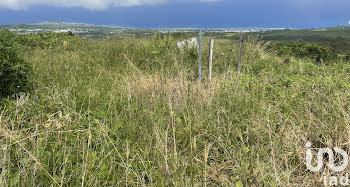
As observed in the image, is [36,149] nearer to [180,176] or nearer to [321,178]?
[180,176]

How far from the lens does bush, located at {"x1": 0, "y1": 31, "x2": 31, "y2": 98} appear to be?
2.87m

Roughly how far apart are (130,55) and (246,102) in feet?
15.0

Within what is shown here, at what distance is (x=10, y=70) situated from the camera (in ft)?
9.54

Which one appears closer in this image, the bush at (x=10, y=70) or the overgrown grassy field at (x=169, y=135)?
the overgrown grassy field at (x=169, y=135)

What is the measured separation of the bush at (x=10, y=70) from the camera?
2.87 m

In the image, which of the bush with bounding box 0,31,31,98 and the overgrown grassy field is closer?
the overgrown grassy field

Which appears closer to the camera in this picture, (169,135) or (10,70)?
(169,135)

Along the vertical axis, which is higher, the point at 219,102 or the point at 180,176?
the point at 219,102

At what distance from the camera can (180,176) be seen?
5.29 feet

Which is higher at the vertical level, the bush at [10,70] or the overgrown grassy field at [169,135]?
the bush at [10,70]

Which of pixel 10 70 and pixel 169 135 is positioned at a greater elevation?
pixel 10 70

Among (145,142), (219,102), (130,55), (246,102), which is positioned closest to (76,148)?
(145,142)

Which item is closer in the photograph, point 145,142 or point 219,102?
point 145,142

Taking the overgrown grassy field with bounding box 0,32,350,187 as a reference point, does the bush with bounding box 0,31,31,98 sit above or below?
A: above
